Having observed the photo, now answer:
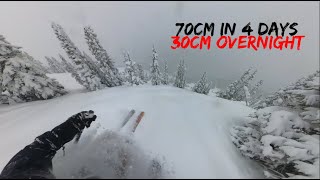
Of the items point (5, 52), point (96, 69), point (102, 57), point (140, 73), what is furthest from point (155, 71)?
point (5, 52)

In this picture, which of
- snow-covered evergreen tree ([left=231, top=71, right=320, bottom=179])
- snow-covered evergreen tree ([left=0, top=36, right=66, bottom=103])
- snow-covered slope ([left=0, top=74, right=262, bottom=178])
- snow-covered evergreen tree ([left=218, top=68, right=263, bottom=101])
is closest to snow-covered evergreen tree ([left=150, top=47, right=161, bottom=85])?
snow-covered evergreen tree ([left=218, top=68, right=263, bottom=101])

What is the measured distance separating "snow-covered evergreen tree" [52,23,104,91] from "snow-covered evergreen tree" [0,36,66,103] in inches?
106

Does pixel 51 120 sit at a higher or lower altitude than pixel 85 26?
lower

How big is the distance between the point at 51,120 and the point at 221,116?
7151 mm

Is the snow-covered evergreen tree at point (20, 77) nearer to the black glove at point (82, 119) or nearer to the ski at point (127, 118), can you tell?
the black glove at point (82, 119)

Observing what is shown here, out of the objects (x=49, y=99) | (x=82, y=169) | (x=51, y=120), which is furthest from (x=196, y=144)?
(x=49, y=99)

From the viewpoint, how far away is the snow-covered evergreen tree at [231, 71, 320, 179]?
7.64 metres

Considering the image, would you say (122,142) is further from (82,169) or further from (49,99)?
(49,99)

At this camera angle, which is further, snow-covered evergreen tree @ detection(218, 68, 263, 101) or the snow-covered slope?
snow-covered evergreen tree @ detection(218, 68, 263, 101)

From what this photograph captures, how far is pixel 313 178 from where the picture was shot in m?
7.30

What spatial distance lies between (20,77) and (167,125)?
10659 mm

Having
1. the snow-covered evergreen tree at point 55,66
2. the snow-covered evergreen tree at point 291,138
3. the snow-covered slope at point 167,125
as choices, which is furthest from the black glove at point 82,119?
the snow-covered evergreen tree at point 55,66

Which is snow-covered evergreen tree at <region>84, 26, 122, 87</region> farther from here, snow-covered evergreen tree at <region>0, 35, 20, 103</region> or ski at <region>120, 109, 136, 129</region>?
ski at <region>120, 109, 136, 129</region>

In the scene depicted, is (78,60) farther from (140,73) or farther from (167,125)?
(140,73)
